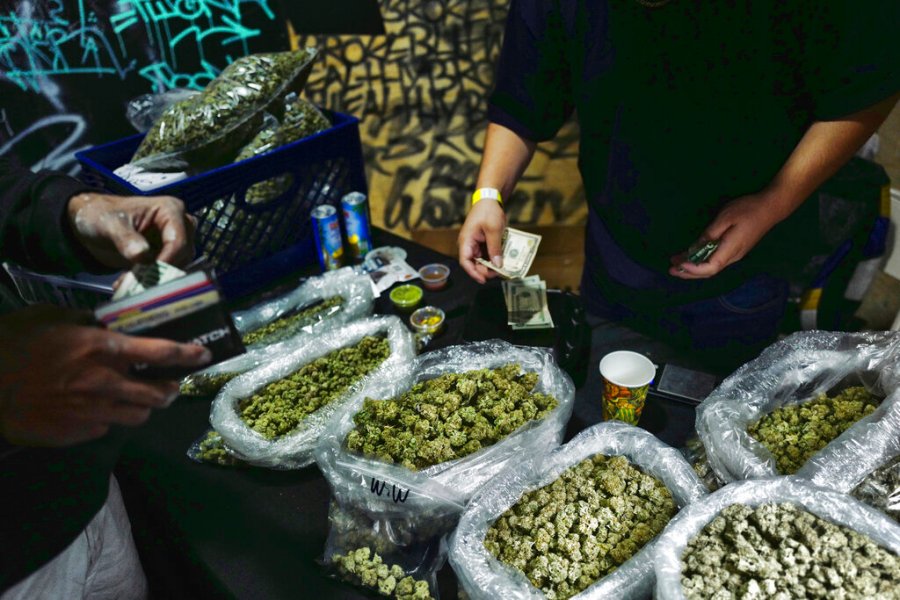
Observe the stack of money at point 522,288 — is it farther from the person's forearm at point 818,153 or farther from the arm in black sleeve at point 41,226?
the arm in black sleeve at point 41,226

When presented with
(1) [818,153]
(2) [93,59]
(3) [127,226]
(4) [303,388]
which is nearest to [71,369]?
(3) [127,226]

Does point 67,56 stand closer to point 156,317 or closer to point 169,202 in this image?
point 169,202

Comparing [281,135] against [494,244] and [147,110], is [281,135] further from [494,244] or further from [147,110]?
[494,244]

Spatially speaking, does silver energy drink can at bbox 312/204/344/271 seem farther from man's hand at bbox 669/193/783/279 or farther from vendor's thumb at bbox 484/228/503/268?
man's hand at bbox 669/193/783/279

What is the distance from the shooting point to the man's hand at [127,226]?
0.79m

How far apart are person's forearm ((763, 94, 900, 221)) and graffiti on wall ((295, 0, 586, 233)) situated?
194 centimetres

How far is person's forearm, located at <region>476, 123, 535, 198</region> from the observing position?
174 cm

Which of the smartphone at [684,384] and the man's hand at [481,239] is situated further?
the man's hand at [481,239]

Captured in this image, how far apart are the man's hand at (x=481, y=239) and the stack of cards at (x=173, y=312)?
3.18 ft

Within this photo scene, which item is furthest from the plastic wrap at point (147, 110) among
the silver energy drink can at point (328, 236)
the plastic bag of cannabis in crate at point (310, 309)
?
the plastic bag of cannabis in crate at point (310, 309)

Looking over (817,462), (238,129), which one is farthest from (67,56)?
(817,462)

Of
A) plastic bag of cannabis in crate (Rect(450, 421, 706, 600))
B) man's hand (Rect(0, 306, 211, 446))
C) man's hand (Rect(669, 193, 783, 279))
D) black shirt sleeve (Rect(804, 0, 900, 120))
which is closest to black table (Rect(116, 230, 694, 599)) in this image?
plastic bag of cannabis in crate (Rect(450, 421, 706, 600))

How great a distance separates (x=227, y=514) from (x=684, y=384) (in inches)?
42.3

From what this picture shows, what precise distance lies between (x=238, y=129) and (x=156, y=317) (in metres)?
1.20
